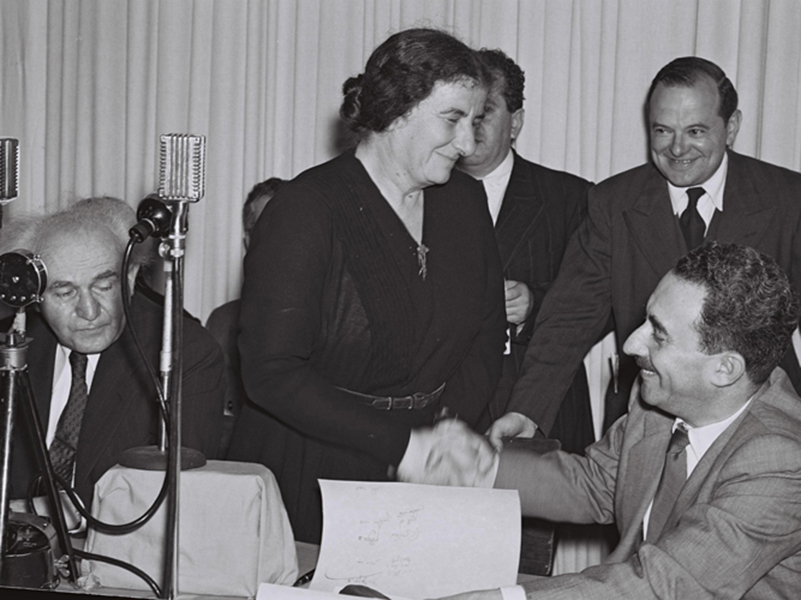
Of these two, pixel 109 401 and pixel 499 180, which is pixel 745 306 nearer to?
pixel 109 401

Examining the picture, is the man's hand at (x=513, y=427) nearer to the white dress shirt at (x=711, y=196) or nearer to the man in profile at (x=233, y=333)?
the white dress shirt at (x=711, y=196)

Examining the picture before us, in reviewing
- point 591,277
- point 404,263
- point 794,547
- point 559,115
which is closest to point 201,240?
point 559,115

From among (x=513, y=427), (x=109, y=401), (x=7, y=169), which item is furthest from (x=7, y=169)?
(x=513, y=427)

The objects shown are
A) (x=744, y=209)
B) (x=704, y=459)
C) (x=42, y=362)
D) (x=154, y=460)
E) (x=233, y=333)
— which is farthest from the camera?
(x=233, y=333)

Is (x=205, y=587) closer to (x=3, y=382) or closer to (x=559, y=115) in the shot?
(x=3, y=382)

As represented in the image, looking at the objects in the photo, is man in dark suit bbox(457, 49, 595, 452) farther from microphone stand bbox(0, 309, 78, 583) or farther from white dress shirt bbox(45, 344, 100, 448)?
microphone stand bbox(0, 309, 78, 583)

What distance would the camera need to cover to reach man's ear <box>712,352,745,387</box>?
191 centimetres

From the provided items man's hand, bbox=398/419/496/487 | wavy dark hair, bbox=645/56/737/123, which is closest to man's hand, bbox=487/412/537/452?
man's hand, bbox=398/419/496/487

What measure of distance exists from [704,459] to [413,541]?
0.57 metres

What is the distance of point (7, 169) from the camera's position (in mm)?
1692

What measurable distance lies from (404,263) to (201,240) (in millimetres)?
2786

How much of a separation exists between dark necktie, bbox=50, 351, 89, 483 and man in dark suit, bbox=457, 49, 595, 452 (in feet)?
4.36

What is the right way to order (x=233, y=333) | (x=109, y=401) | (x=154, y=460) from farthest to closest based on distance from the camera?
1. (x=233, y=333)
2. (x=109, y=401)
3. (x=154, y=460)

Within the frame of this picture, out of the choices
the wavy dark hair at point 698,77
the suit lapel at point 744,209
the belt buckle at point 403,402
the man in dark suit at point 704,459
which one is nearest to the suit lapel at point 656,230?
the suit lapel at point 744,209
